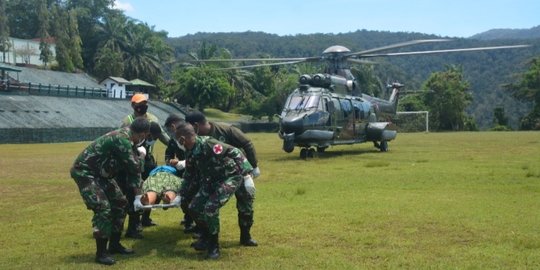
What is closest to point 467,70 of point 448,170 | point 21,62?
point 21,62

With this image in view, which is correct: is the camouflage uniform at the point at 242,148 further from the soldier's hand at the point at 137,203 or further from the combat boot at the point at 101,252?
the combat boot at the point at 101,252

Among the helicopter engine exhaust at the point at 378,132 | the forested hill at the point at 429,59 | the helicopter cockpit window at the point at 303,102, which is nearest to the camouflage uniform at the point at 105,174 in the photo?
the helicopter cockpit window at the point at 303,102

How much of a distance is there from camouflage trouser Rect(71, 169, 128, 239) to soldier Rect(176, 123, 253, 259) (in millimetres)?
921

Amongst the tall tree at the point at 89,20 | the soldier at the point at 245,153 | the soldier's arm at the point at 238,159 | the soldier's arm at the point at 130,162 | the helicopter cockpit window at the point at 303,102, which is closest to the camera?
the soldier's arm at the point at 130,162

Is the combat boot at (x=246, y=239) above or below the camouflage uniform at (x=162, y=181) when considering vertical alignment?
below

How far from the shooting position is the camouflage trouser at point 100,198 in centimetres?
695

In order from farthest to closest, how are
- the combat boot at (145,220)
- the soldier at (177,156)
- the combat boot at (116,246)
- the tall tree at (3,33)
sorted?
the tall tree at (3,33)
the combat boot at (145,220)
the soldier at (177,156)
the combat boot at (116,246)

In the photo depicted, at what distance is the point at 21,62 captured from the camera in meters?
77.8

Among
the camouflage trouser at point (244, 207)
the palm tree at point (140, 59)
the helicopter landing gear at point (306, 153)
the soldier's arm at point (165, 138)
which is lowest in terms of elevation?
the helicopter landing gear at point (306, 153)

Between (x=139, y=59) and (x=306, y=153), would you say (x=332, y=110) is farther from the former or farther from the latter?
(x=139, y=59)

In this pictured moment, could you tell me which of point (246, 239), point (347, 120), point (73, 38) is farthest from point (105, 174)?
point (73, 38)

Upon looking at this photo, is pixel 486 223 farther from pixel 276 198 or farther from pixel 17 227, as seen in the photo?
pixel 17 227

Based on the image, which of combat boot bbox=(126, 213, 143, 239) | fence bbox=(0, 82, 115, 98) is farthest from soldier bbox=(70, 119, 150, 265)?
fence bbox=(0, 82, 115, 98)

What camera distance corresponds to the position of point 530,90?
257 ft
